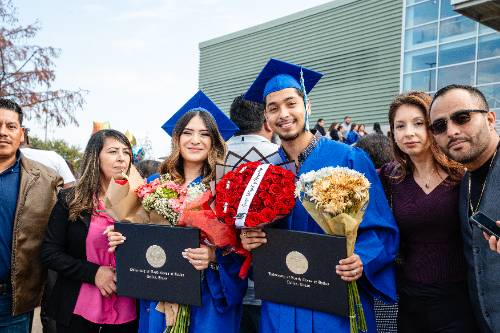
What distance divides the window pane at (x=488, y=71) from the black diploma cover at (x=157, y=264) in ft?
49.1

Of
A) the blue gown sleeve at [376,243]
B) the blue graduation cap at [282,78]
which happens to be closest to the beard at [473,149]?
the blue gown sleeve at [376,243]

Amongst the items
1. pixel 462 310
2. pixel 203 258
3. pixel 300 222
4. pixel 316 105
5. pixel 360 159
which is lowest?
pixel 462 310

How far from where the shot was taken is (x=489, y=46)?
1462 cm

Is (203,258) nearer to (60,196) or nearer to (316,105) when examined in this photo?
(60,196)

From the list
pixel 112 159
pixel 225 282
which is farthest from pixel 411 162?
pixel 112 159

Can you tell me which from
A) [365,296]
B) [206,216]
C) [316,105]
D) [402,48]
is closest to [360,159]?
[365,296]

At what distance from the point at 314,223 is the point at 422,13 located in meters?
16.8

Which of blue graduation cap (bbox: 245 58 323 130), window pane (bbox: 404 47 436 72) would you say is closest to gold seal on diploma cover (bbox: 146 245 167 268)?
blue graduation cap (bbox: 245 58 323 130)

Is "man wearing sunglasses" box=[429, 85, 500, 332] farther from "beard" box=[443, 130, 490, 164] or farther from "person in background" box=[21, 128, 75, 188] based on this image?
"person in background" box=[21, 128, 75, 188]

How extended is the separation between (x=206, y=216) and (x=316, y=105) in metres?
19.8

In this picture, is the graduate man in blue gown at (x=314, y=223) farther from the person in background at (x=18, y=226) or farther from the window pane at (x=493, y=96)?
the window pane at (x=493, y=96)

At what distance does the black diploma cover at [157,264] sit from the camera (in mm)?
2482

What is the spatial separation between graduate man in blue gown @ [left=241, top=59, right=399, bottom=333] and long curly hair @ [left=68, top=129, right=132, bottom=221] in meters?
1.19

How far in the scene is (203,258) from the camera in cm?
247
